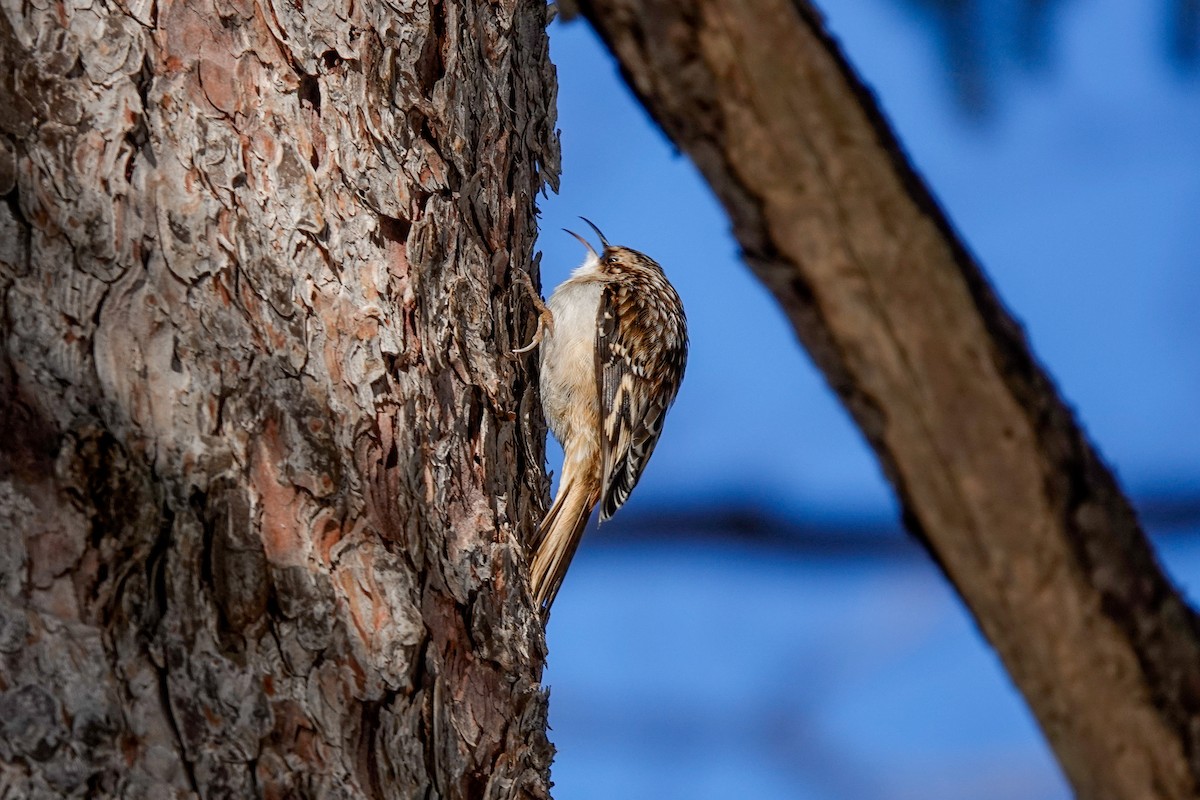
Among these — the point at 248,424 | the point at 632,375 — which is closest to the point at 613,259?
the point at 632,375

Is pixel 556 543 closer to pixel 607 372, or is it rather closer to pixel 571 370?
pixel 571 370

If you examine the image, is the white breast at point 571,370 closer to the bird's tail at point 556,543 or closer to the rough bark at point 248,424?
the bird's tail at point 556,543

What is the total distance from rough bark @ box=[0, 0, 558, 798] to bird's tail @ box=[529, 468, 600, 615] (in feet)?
1.54

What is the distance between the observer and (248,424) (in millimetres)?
1797

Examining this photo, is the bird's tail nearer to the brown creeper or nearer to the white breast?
the brown creeper

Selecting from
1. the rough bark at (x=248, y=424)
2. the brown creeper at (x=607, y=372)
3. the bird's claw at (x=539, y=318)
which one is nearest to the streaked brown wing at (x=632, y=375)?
the brown creeper at (x=607, y=372)

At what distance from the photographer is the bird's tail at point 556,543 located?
2695 millimetres

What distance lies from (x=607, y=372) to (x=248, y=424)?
2025 millimetres

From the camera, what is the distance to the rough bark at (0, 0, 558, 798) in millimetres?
1607

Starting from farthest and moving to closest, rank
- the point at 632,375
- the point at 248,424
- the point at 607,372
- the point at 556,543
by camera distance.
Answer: the point at 632,375 < the point at 607,372 < the point at 556,543 < the point at 248,424

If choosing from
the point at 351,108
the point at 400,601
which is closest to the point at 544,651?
the point at 400,601

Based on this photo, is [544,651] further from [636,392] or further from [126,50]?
[636,392]

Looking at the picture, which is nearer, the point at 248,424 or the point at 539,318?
the point at 248,424

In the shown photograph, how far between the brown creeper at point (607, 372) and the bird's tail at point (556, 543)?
0.01 m
